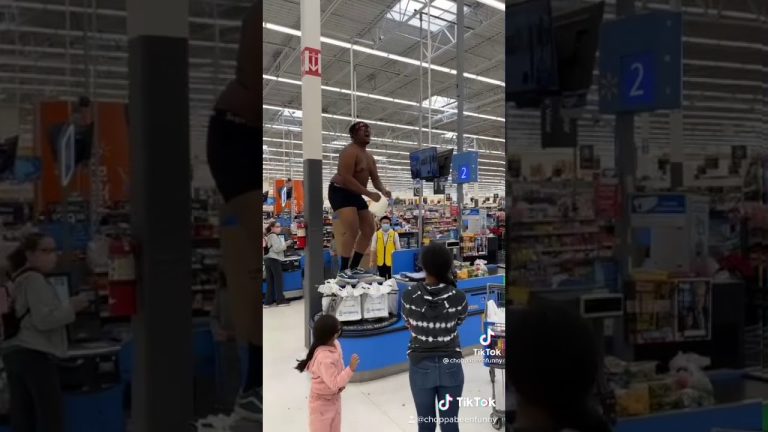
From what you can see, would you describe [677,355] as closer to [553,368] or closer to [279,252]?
[553,368]

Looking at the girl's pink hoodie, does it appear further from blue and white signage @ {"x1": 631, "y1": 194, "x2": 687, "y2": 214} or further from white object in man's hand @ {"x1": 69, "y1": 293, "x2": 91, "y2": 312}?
blue and white signage @ {"x1": 631, "y1": 194, "x2": 687, "y2": 214}

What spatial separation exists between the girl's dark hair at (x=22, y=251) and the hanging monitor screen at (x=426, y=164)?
531cm

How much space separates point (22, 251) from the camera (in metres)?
0.75

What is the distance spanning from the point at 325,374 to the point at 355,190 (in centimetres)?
121

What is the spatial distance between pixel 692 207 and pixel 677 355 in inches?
12.4

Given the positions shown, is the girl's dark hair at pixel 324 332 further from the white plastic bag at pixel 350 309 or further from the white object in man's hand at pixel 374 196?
the white plastic bag at pixel 350 309

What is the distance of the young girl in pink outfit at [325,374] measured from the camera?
9.23 ft

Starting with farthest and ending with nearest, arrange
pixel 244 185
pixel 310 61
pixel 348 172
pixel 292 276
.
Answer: pixel 292 276 → pixel 310 61 → pixel 348 172 → pixel 244 185

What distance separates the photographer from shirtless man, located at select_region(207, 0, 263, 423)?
83 centimetres

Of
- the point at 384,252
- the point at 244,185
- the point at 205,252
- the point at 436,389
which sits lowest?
the point at 436,389

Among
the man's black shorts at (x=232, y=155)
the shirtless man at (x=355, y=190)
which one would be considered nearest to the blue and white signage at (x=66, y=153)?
the man's black shorts at (x=232, y=155)

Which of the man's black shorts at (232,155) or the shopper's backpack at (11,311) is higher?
the man's black shorts at (232,155)

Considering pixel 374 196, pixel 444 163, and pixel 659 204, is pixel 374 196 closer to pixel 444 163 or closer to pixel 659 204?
pixel 659 204

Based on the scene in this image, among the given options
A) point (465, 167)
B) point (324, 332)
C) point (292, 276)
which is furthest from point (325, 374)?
point (292, 276)
